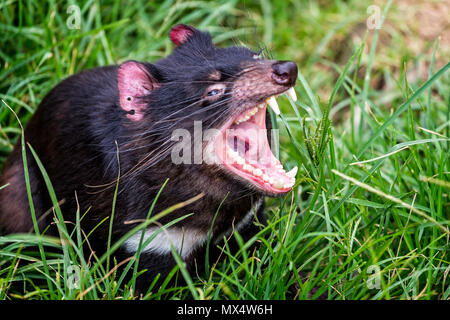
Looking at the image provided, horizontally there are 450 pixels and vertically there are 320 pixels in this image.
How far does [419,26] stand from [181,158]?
2769mm

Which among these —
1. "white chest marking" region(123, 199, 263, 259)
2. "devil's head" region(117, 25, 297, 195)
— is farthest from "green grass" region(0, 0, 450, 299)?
"devil's head" region(117, 25, 297, 195)

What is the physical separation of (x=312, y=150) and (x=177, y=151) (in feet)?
1.92

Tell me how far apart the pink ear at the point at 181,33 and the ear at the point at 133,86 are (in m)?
0.31

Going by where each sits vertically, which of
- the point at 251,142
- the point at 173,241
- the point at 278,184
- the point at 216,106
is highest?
the point at 216,106

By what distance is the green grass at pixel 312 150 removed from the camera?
2244mm

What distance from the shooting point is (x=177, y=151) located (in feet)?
7.41

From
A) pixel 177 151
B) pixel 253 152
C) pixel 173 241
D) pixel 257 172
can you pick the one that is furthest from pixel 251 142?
pixel 173 241

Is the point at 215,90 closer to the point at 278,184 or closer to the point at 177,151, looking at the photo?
the point at 177,151

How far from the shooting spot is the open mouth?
2262 millimetres

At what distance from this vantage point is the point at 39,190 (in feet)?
9.07

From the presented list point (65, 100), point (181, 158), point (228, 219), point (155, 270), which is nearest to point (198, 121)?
point (181, 158)

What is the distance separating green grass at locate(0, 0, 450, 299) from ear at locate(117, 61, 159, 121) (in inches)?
17.0

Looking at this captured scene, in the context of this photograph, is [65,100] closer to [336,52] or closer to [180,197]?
[180,197]

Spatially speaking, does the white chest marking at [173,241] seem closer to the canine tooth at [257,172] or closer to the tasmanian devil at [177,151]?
the tasmanian devil at [177,151]
